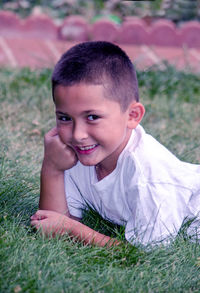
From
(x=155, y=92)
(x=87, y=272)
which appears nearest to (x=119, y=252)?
(x=87, y=272)

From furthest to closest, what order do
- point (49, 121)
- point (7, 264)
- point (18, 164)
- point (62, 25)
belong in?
1. point (62, 25)
2. point (49, 121)
3. point (18, 164)
4. point (7, 264)

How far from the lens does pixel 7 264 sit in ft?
5.85

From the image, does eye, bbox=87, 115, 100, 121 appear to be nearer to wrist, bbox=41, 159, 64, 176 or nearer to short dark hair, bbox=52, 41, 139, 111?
short dark hair, bbox=52, 41, 139, 111

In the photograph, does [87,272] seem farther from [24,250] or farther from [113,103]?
[113,103]

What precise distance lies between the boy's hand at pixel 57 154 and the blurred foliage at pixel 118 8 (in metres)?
4.33

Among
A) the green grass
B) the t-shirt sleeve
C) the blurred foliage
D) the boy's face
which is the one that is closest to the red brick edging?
the blurred foliage

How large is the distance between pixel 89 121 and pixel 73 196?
0.57 m

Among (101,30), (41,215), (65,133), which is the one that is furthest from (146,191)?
(101,30)

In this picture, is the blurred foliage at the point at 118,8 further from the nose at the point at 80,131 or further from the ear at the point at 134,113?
the nose at the point at 80,131

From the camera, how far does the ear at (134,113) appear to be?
2.12 m

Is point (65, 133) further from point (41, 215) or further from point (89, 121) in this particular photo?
point (41, 215)

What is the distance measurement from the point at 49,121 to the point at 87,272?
1.81m

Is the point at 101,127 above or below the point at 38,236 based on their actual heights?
above

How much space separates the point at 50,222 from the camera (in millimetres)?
2145
